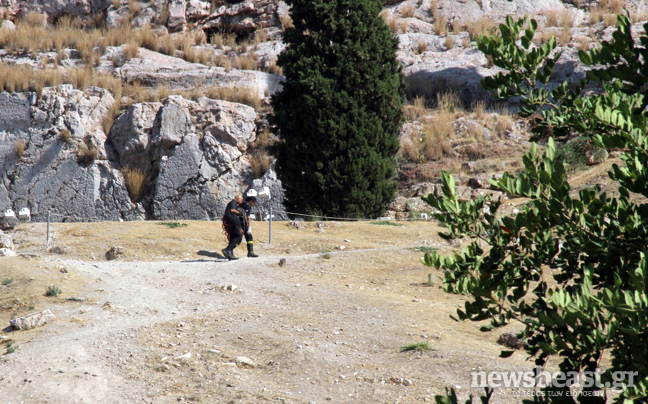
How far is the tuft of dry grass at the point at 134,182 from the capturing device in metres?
18.4

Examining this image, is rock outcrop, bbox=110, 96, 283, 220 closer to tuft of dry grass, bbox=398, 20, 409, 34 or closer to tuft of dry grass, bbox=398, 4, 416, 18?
tuft of dry grass, bbox=398, 20, 409, 34

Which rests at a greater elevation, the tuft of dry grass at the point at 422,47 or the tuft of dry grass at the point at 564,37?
the tuft of dry grass at the point at 564,37

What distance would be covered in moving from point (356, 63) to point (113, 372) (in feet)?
37.4

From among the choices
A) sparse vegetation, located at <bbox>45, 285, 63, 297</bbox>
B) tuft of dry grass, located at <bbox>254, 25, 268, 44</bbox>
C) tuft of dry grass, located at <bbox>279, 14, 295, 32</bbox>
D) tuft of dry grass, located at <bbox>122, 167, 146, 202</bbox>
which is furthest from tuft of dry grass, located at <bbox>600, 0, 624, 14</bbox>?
sparse vegetation, located at <bbox>45, 285, 63, 297</bbox>

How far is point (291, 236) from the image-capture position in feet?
42.3

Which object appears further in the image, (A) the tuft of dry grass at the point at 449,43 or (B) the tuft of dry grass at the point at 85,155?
(A) the tuft of dry grass at the point at 449,43

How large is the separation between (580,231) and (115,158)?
59.7 ft

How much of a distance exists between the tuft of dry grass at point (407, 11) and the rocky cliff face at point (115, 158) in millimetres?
10428

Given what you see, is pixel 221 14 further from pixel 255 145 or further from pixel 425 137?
pixel 425 137

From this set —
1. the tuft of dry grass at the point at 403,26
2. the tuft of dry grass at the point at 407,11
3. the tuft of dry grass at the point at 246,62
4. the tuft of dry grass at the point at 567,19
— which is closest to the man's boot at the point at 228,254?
the tuft of dry grass at the point at 246,62

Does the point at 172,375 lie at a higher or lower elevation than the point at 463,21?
lower

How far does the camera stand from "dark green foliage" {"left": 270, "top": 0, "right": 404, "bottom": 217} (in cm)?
1484

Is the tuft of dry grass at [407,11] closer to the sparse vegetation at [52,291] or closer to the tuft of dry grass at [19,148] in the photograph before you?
the tuft of dry grass at [19,148]

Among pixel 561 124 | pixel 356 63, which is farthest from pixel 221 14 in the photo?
pixel 561 124
